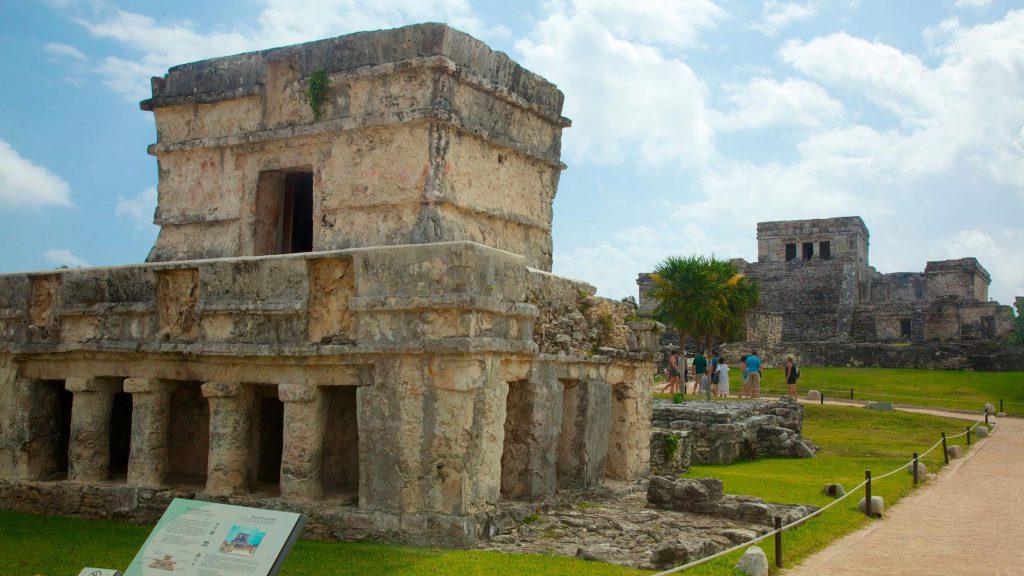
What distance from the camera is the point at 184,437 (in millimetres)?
10555

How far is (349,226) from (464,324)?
2.87 m

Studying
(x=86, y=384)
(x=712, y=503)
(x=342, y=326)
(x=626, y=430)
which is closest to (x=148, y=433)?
(x=86, y=384)

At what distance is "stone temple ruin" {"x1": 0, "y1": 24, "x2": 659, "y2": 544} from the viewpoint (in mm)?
8039

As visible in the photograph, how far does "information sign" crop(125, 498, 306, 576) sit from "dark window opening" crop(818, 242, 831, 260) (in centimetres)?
4404

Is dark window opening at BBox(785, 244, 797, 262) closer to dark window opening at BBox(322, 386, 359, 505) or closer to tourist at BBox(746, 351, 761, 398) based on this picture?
tourist at BBox(746, 351, 761, 398)

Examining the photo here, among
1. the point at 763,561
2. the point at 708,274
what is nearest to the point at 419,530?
the point at 763,561

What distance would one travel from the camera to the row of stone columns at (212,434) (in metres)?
8.66

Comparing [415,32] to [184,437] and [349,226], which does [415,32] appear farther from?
[184,437]

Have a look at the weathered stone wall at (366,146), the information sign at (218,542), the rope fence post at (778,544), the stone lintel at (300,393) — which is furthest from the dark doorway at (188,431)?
the rope fence post at (778,544)

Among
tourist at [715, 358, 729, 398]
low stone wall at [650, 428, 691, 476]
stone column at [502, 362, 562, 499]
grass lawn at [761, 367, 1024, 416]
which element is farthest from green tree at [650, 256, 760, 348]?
stone column at [502, 362, 562, 499]

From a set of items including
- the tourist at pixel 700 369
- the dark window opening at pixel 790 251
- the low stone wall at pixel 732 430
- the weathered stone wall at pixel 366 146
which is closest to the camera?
the weathered stone wall at pixel 366 146

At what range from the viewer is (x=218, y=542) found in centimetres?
579

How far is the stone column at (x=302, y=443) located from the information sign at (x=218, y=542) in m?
2.52

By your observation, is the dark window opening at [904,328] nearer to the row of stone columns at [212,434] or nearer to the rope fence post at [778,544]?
the rope fence post at [778,544]
